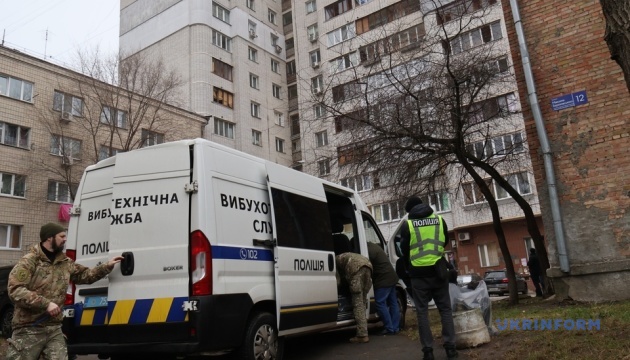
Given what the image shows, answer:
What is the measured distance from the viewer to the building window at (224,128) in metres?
33.3

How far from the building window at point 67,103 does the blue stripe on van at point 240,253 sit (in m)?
21.0

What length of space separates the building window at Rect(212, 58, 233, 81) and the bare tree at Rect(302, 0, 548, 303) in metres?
23.9

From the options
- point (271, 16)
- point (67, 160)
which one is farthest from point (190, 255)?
point (271, 16)

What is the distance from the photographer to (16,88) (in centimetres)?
2256

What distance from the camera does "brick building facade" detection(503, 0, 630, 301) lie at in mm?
8654

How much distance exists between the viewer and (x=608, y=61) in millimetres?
9023

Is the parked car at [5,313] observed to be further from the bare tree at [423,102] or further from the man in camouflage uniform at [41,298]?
the bare tree at [423,102]

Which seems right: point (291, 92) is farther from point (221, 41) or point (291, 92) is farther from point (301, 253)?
point (301, 253)

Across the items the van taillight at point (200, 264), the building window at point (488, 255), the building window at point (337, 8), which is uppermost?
the building window at point (337, 8)

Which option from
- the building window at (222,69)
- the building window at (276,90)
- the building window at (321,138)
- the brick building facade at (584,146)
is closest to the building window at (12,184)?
the building window at (321,138)

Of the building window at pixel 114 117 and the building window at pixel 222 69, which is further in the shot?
the building window at pixel 222 69

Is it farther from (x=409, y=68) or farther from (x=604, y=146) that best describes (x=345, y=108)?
(x=604, y=146)

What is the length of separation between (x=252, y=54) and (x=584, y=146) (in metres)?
32.4

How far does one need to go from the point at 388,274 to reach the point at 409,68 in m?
5.51
